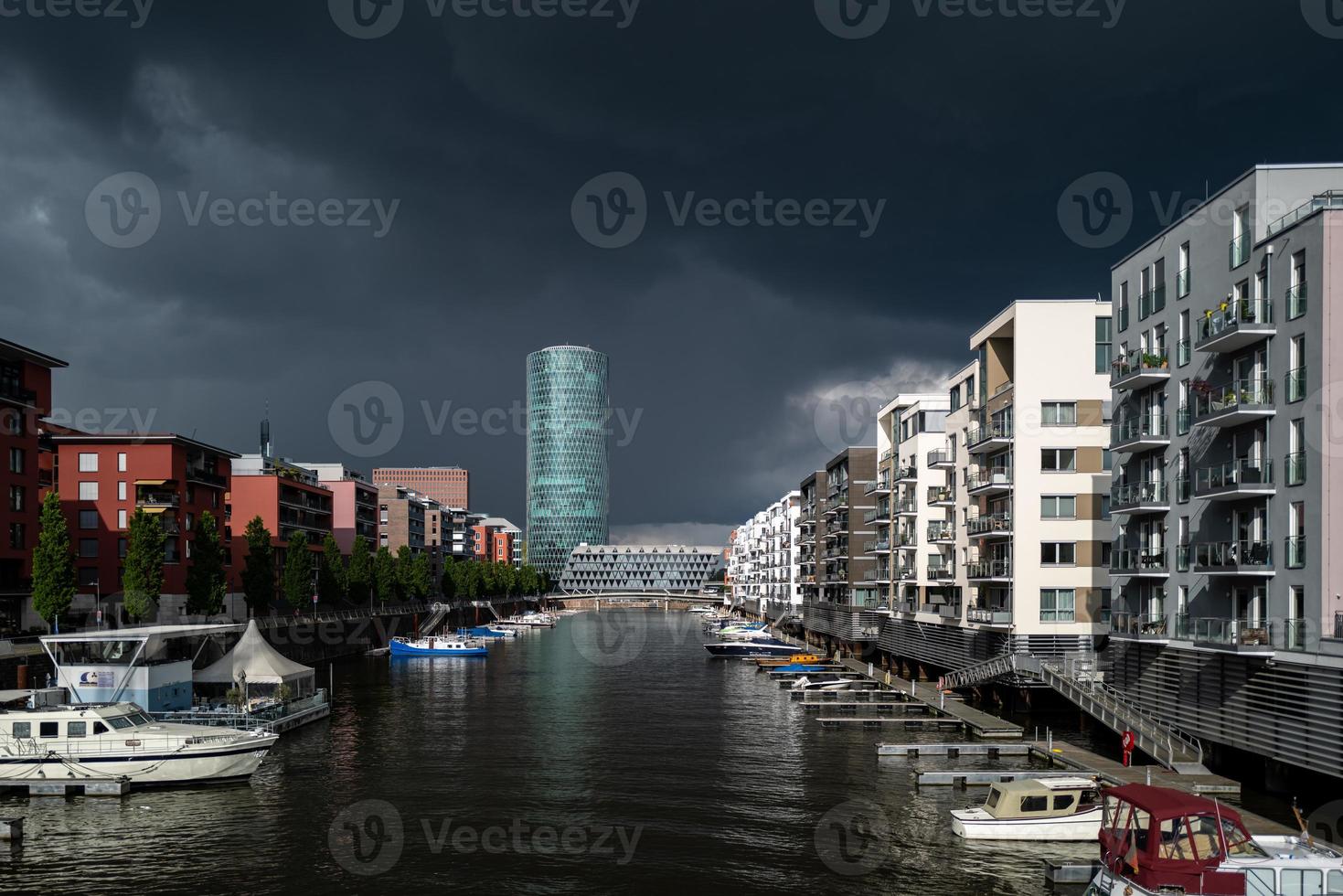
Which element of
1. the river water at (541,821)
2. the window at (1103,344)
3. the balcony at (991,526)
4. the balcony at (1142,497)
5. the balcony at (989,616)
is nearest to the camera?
the river water at (541,821)

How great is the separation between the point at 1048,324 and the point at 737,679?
50.3m

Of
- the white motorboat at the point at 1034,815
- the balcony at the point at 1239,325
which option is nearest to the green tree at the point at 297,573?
the white motorboat at the point at 1034,815

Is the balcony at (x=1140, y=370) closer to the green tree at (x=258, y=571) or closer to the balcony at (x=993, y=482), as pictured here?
the balcony at (x=993, y=482)

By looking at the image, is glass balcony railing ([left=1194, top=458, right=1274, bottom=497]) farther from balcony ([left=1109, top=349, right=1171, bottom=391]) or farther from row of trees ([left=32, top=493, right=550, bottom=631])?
row of trees ([left=32, top=493, right=550, bottom=631])

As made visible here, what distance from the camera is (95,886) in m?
34.6

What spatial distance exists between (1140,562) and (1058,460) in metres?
17.5

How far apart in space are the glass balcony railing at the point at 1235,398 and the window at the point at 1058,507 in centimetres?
2392

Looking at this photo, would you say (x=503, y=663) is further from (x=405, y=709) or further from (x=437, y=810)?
(x=437, y=810)

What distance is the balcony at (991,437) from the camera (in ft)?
232

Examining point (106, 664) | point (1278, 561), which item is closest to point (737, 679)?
point (106, 664)

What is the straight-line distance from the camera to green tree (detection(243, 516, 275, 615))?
11075cm

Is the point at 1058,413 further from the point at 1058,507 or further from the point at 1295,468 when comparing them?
the point at 1295,468

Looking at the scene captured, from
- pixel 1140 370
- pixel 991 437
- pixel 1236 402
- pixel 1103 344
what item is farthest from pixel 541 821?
pixel 1103 344

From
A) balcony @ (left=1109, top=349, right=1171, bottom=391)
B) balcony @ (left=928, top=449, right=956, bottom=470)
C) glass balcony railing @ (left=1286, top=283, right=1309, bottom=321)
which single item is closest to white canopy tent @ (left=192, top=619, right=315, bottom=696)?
balcony @ (left=928, top=449, right=956, bottom=470)
